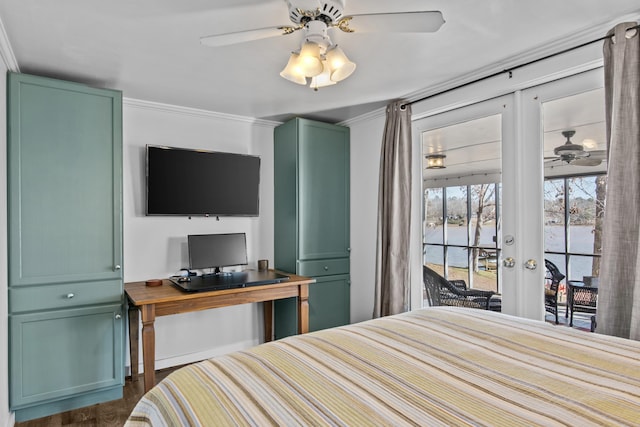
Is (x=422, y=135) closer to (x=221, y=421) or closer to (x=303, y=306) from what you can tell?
(x=303, y=306)

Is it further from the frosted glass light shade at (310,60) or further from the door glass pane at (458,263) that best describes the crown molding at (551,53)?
the frosted glass light shade at (310,60)

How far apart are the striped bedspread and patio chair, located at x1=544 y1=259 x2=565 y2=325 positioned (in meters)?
0.78

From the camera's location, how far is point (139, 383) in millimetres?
3023

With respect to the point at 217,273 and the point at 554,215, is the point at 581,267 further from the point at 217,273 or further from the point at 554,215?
the point at 217,273

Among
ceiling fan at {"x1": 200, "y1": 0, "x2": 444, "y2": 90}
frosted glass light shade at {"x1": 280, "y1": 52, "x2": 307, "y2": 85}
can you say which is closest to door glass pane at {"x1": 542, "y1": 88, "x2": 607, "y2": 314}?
ceiling fan at {"x1": 200, "y1": 0, "x2": 444, "y2": 90}

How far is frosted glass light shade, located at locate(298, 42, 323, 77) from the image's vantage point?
5.59 feet

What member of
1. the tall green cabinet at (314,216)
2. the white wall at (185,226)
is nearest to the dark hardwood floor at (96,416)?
the white wall at (185,226)

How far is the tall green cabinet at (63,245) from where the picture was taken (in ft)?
7.79

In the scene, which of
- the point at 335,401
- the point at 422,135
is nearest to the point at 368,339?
the point at 335,401

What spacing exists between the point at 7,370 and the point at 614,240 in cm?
355

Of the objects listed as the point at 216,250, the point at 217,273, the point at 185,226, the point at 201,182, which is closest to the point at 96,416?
the point at 217,273

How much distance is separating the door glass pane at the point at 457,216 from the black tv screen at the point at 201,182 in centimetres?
176

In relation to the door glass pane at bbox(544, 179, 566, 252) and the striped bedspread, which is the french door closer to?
the door glass pane at bbox(544, 179, 566, 252)

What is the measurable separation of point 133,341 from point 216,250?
956 mm
